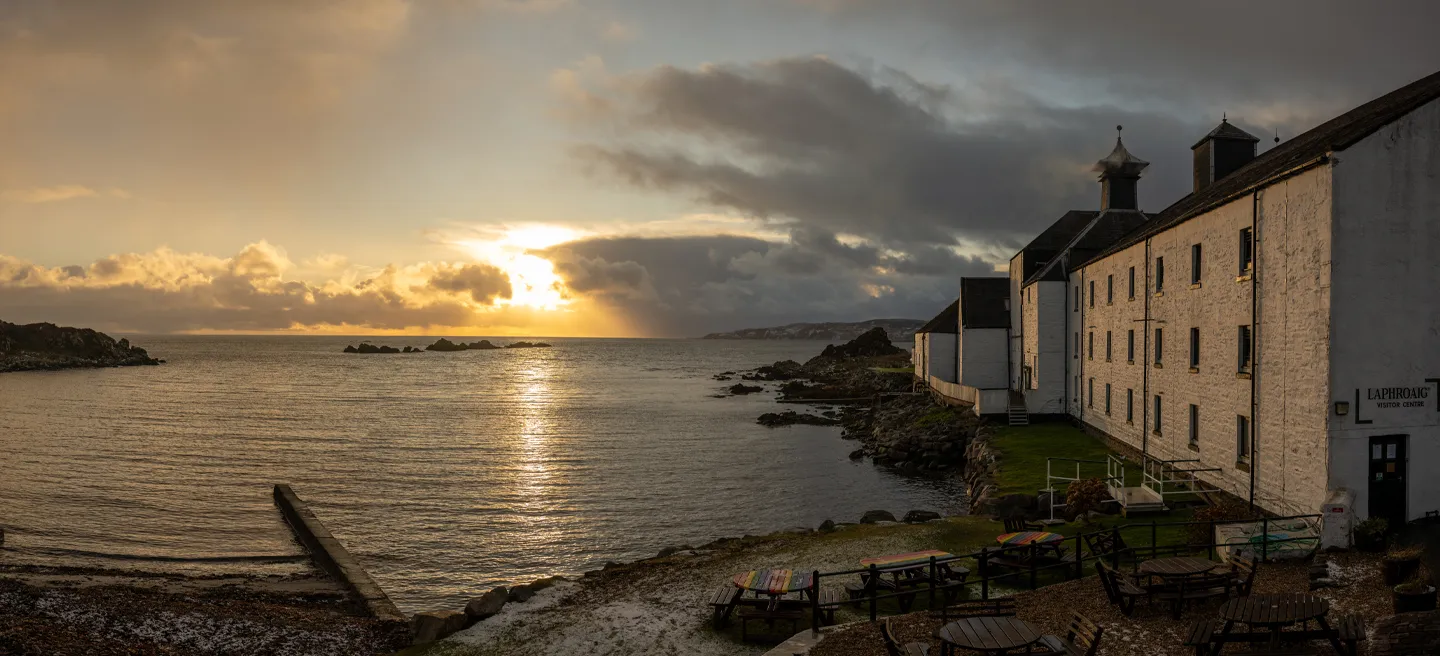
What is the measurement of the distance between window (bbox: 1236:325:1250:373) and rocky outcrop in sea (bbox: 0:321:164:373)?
159613 millimetres

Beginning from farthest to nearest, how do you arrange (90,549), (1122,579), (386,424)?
1. (386,424)
2. (90,549)
3. (1122,579)

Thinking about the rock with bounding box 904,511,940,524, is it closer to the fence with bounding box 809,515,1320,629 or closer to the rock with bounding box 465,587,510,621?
the fence with bounding box 809,515,1320,629

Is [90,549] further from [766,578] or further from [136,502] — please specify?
[766,578]

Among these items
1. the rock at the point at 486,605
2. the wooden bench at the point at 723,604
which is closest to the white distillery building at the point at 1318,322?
the wooden bench at the point at 723,604

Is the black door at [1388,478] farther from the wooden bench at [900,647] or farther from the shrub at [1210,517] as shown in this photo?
the wooden bench at [900,647]

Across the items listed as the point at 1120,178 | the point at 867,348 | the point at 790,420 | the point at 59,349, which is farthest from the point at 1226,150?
the point at 59,349

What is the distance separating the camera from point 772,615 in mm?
14617

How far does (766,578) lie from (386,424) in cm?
5392

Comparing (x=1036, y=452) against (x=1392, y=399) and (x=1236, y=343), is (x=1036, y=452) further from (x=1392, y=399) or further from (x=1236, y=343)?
(x=1392, y=399)

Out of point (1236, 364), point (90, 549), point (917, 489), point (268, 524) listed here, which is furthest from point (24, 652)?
point (917, 489)

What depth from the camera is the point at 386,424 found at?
62.1m

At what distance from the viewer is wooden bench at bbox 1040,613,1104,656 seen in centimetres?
1029

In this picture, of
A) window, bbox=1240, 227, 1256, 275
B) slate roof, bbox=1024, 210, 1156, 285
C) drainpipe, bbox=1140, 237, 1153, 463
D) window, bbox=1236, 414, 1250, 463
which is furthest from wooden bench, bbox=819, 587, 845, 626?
slate roof, bbox=1024, 210, 1156, 285

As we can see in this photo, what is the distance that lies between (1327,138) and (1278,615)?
17.4 m
